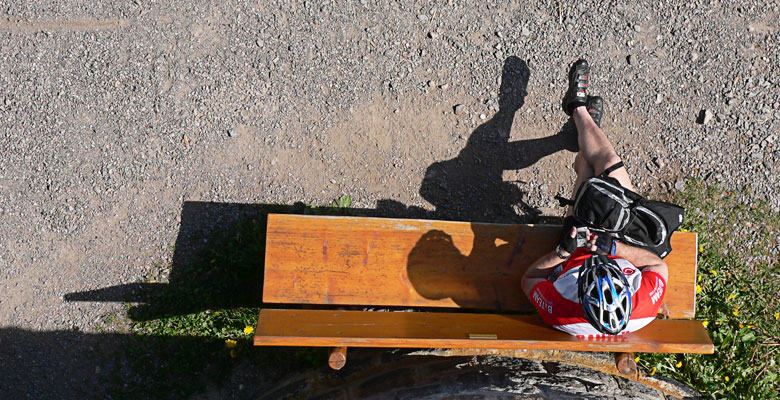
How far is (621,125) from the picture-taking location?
15.8 ft

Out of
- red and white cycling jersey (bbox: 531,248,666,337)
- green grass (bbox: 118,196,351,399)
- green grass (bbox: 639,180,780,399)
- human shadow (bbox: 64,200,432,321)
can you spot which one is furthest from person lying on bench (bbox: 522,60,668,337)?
human shadow (bbox: 64,200,432,321)

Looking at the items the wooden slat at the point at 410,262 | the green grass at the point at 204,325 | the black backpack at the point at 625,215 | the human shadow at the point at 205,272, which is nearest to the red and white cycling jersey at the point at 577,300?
the black backpack at the point at 625,215

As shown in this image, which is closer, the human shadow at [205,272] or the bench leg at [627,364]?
the bench leg at [627,364]

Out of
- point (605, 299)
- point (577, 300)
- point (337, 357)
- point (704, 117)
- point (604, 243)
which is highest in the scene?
point (704, 117)

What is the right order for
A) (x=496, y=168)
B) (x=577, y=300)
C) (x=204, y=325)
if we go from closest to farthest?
1. (x=577, y=300)
2. (x=204, y=325)
3. (x=496, y=168)

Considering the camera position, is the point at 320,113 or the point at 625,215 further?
the point at 320,113

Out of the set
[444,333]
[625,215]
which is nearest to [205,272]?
[444,333]

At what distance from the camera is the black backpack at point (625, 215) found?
3545mm

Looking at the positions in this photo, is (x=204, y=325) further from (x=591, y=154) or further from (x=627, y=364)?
(x=591, y=154)

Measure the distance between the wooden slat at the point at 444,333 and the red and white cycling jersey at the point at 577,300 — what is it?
0.08m

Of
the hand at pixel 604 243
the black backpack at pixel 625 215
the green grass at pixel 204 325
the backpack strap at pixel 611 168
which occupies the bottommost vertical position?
the green grass at pixel 204 325

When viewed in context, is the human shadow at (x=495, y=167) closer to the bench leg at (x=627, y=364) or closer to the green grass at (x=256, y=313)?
the green grass at (x=256, y=313)

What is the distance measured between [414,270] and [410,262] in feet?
0.21

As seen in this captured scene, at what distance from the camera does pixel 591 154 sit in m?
4.24
